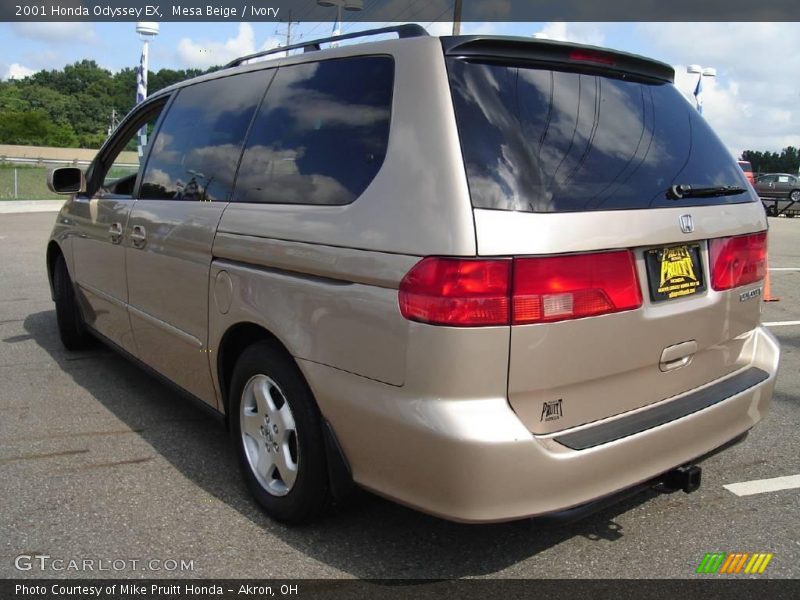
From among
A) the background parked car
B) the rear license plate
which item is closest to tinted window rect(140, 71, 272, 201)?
the rear license plate

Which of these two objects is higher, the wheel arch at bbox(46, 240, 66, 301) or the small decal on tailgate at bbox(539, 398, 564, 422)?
the wheel arch at bbox(46, 240, 66, 301)

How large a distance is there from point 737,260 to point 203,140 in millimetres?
2461

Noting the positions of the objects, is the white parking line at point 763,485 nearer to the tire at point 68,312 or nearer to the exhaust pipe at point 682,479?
the exhaust pipe at point 682,479

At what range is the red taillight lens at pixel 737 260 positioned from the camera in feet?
8.85

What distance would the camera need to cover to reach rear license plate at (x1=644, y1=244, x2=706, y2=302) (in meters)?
2.42

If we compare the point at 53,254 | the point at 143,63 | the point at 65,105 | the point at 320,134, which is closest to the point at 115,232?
the point at 53,254

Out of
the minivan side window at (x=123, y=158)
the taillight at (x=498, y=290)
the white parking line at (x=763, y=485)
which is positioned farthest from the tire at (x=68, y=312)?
the white parking line at (x=763, y=485)

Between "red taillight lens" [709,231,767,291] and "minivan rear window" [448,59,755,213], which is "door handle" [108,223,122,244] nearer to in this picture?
"minivan rear window" [448,59,755,213]

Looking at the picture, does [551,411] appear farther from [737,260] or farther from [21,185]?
[21,185]

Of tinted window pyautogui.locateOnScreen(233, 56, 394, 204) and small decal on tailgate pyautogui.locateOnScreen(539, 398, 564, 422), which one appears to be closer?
small decal on tailgate pyautogui.locateOnScreen(539, 398, 564, 422)

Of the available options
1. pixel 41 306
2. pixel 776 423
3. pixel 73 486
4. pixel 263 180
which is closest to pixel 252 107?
pixel 263 180

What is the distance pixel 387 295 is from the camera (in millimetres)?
2250

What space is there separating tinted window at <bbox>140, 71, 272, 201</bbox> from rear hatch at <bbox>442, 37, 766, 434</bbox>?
1.22 meters

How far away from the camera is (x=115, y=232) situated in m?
4.07
